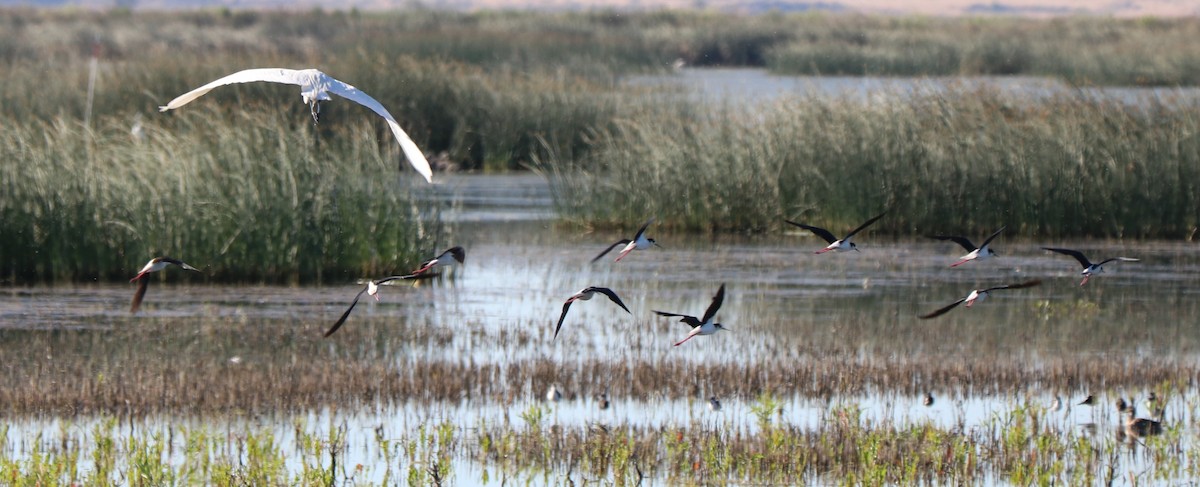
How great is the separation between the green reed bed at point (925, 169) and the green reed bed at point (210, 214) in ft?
15.6

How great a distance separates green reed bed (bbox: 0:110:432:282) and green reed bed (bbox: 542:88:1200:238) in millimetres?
4761

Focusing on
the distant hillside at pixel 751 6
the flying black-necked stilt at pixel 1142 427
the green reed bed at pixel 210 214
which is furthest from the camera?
the distant hillside at pixel 751 6

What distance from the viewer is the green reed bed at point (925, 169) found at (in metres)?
18.9

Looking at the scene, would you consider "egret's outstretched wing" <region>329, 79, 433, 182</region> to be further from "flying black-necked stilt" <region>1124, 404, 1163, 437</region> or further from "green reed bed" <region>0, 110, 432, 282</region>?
"green reed bed" <region>0, 110, 432, 282</region>

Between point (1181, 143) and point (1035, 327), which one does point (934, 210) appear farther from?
point (1035, 327)

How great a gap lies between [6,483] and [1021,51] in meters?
43.4

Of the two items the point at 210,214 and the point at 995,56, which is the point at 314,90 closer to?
the point at 210,214

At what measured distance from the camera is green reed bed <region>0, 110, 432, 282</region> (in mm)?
15266

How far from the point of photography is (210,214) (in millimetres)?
15250

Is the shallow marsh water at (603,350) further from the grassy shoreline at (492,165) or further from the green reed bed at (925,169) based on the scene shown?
the green reed bed at (925,169)

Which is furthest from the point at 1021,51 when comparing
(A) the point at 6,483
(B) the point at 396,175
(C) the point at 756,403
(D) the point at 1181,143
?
(A) the point at 6,483

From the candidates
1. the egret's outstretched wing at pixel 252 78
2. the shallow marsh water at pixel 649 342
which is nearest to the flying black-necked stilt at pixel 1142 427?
the shallow marsh water at pixel 649 342

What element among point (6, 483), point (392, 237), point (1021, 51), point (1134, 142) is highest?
point (1021, 51)

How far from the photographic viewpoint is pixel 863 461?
8.25m
